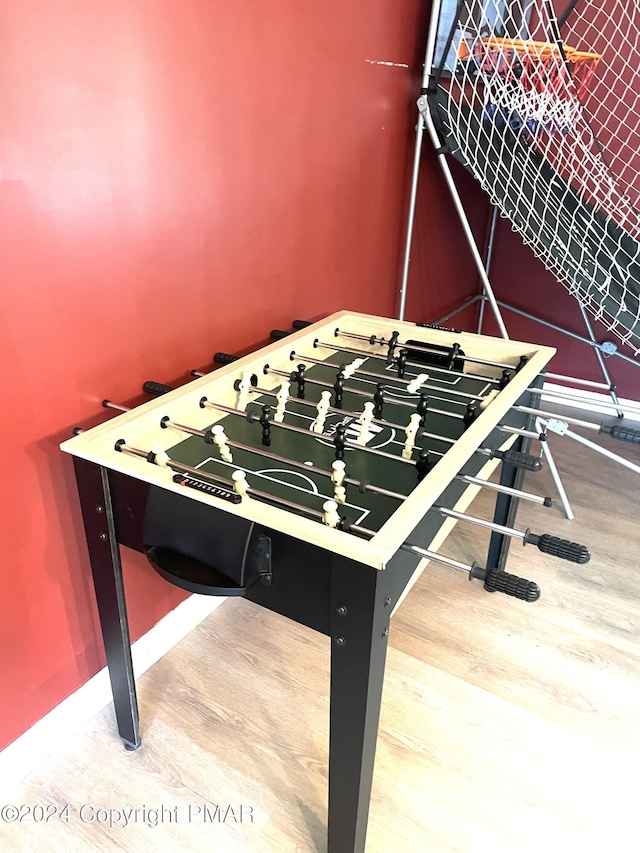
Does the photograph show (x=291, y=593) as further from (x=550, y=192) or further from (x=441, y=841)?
(x=550, y=192)

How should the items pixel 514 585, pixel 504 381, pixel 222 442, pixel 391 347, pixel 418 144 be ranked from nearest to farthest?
pixel 514 585 → pixel 222 442 → pixel 504 381 → pixel 391 347 → pixel 418 144

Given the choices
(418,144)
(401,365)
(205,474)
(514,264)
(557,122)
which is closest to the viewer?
(205,474)

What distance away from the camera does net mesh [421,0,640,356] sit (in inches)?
92.1

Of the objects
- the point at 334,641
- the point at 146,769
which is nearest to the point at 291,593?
the point at 334,641

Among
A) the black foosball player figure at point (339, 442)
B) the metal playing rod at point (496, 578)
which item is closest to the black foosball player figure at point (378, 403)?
the black foosball player figure at point (339, 442)

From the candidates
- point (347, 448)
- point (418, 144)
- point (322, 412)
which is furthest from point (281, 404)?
point (418, 144)

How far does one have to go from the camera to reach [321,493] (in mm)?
1184

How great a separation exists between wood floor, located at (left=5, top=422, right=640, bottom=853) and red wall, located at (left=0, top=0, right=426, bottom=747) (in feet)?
0.76

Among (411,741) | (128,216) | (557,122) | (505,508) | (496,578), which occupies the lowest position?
(411,741)

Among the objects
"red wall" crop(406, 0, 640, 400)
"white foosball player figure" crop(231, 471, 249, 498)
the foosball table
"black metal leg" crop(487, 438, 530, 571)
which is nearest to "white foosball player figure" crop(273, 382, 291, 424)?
the foosball table

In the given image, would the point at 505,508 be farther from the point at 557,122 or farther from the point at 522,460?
the point at 557,122

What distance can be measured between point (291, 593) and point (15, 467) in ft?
2.14

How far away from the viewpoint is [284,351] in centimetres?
172

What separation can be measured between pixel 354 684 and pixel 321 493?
0.34 meters
